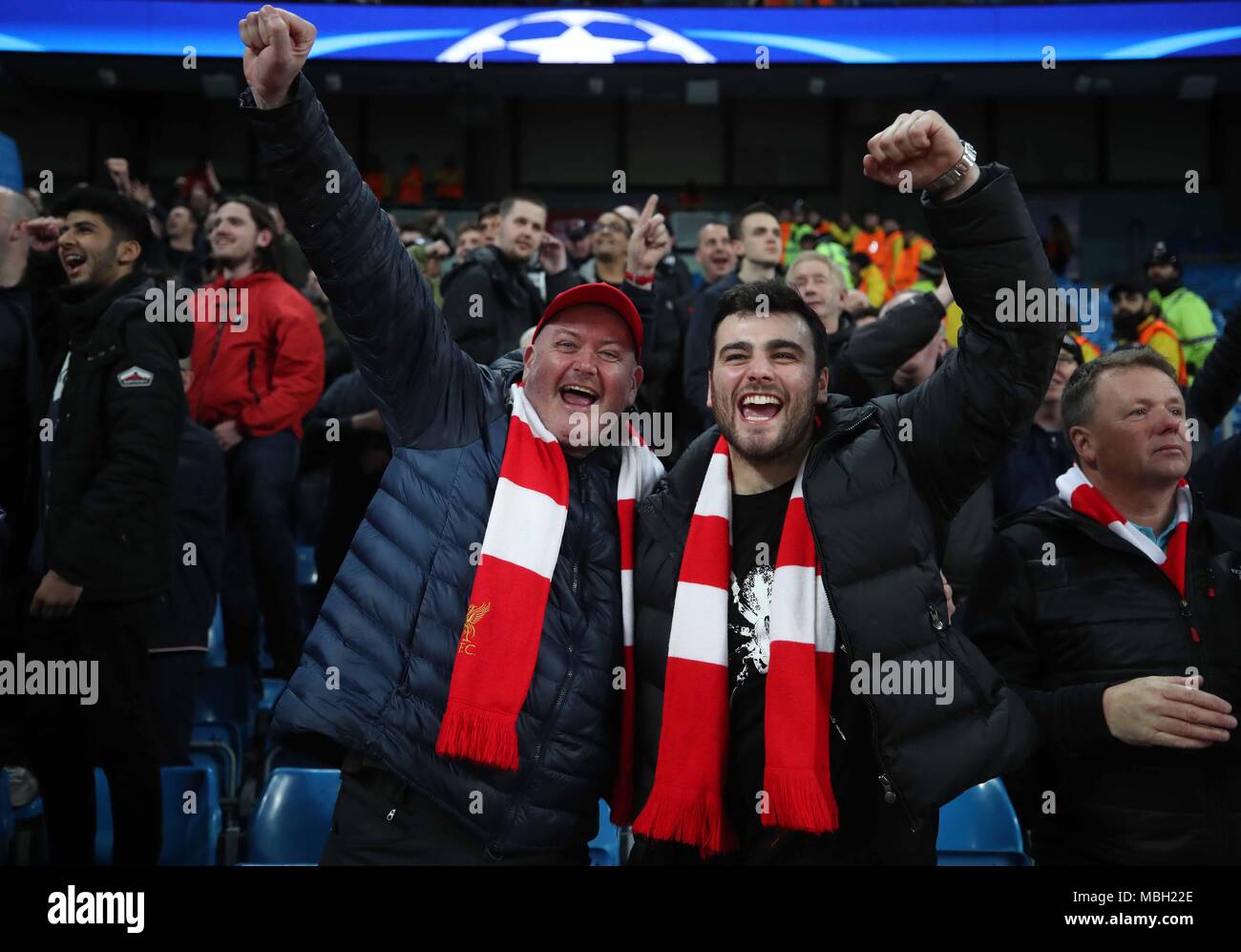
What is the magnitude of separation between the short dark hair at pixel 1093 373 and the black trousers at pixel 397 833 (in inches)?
58.3

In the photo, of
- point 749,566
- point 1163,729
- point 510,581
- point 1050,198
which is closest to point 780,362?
point 749,566

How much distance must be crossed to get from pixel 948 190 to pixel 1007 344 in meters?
0.27

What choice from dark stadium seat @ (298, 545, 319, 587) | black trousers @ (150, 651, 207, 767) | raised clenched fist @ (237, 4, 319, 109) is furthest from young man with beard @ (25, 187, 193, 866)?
dark stadium seat @ (298, 545, 319, 587)

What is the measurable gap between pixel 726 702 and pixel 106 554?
1.75 metres

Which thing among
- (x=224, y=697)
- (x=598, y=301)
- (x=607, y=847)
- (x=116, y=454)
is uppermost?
(x=598, y=301)

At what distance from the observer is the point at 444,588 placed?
2.19 meters

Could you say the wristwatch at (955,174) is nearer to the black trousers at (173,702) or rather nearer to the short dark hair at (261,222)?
the black trousers at (173,702)

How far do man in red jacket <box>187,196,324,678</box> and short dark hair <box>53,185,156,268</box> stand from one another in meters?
1.14

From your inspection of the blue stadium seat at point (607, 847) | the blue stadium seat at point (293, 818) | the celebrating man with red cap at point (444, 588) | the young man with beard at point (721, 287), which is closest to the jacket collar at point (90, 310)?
the blue stadium seat at point (293, 818)

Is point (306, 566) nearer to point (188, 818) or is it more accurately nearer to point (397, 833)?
point (188, 818)

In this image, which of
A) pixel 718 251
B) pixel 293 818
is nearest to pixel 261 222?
pixel 718 251

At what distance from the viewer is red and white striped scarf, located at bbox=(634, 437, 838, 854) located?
2.08 metres

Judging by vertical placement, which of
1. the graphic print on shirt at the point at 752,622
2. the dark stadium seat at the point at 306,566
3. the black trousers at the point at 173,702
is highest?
the graphic print on shirt at the point at 752,622

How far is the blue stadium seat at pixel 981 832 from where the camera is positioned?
3.29 meters
